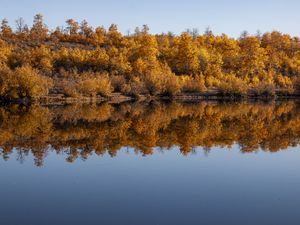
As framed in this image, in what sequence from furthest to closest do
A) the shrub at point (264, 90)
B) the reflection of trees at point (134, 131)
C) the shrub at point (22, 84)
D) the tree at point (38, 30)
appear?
the tree at point (38, 30)
the shrub at point (264, 90)
the shrub at point (22, 84)
the reflection of trees at point (134, 131)

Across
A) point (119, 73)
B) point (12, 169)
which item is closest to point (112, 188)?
point (12, 169)

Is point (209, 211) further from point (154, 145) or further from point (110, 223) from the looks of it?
point (154, 145)

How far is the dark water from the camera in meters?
10.3

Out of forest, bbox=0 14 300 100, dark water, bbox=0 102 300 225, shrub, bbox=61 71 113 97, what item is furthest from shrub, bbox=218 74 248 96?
dark water, bbox=0 102 300 225

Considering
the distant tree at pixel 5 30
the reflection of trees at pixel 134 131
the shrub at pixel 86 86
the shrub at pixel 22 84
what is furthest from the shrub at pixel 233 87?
the distant tree at pixel 5 30

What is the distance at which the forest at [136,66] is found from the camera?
155 feet

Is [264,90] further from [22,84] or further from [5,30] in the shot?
[5,30]

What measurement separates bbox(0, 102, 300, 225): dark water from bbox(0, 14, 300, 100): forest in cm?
1978

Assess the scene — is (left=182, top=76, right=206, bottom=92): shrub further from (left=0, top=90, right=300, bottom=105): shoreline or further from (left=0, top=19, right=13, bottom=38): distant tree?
(left=0, top=19, right=13, bottom=38): distant tree

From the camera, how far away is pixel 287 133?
24688mm

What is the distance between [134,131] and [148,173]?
412 inches

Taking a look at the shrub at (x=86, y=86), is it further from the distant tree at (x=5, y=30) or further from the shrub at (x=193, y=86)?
the distant tree at (x=5, y=30)

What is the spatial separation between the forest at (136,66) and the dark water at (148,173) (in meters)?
19.8

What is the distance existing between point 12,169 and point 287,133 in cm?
1642
